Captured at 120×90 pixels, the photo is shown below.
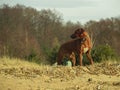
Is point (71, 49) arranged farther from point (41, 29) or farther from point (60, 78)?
point (41, 29)

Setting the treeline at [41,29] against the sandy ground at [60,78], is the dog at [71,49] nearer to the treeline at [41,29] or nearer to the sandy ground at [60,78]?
the sandy ground at [60,78]

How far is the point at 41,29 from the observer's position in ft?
179

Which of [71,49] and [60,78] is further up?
[71,49]

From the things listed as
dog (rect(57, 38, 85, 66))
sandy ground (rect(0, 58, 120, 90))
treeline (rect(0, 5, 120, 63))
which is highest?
treeline (rect(0, 5, 120, 63))

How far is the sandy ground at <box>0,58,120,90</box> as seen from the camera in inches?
346

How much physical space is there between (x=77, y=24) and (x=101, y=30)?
8.71 m

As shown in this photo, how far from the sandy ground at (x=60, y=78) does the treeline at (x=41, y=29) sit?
31.2 metres

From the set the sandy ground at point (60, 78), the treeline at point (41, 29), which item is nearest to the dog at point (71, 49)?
the sandy ground at point (60, 78)

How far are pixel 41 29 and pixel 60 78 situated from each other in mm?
44917

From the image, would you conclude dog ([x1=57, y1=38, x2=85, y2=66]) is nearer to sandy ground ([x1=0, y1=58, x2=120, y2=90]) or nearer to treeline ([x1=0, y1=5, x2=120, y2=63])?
sandy ground ([x1=0, y1=58, x2=120, y2=90])

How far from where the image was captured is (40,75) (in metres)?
9.85

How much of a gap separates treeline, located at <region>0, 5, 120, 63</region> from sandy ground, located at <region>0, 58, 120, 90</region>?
3122 cm

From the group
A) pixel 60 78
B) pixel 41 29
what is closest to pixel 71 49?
pixel 60 78

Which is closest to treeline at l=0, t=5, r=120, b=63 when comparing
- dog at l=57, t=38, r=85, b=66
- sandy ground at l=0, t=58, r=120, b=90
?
dog at l=57, t=38, r=85, b=66
